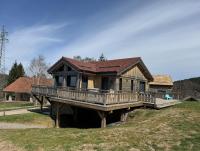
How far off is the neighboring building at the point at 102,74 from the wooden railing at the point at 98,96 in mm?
2669

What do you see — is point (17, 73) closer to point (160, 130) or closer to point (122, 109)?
point (122, 109)

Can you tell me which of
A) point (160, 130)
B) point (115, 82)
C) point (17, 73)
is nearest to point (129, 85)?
point (115, 82)

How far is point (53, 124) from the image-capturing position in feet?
83.9

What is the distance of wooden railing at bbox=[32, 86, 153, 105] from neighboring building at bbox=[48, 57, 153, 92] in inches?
105

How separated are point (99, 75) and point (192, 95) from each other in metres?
17.7

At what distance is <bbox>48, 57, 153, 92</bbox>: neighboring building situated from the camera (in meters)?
27.4

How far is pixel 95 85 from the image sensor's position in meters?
29.2

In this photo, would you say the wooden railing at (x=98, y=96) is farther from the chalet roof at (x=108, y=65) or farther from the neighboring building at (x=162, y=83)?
the neighboring building at (x=162, y=83)

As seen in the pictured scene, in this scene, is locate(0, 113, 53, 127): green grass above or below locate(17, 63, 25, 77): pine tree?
below

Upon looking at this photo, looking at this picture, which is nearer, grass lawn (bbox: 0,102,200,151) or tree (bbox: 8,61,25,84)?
grass lawn (bbox: 0,102,200,151)

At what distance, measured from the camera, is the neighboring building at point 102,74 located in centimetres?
2742

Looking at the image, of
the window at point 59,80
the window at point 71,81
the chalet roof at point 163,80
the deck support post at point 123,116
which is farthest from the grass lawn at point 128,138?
the chalet roof at point 163,80

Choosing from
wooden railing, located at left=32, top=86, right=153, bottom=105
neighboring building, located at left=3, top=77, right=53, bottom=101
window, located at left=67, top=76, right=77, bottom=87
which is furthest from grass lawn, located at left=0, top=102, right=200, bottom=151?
neighboring building, located at left=3, top=77, right=53, bottom=101

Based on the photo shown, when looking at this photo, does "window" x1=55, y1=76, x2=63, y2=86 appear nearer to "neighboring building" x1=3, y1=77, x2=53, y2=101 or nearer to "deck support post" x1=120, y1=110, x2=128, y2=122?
"deck support post" x1=120, y1=110, x2=128, y2=122
